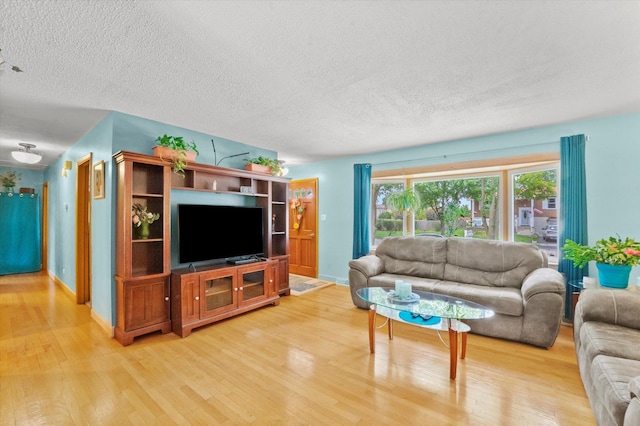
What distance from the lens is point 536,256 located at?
10.9ft

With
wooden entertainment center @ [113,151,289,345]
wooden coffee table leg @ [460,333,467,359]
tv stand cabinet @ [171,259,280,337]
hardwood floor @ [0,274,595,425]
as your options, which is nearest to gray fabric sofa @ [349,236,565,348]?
hardwood floor @ [0,274,595,425]

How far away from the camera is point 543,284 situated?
2.74 metres

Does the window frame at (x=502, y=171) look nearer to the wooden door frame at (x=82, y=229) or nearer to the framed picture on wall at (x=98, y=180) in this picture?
the framed picture on wall at (x=98, y=180)

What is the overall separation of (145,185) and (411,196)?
378 centimetres

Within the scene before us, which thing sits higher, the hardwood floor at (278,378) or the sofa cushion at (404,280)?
the sofa cushion at (404,280)

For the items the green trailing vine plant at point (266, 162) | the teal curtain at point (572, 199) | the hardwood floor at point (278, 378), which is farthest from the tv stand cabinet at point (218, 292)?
the teal curtain at point (572, 199)

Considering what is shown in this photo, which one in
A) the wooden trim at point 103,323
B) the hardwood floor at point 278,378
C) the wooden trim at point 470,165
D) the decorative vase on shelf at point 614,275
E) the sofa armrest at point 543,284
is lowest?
the hardwood floor at point 278,378

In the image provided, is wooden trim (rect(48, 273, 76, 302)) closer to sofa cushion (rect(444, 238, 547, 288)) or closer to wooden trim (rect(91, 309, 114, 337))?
wooden trim (rect(91, 309, 114, 337))

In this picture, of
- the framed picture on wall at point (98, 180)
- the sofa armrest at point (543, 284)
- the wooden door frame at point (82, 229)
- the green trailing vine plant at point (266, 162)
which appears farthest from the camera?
the green trailing vine plant at point (266, 162)

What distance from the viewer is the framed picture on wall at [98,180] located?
10.4ft

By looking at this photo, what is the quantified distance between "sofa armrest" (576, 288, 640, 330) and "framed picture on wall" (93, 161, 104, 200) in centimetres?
471

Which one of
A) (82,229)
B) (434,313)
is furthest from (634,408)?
(82,229)

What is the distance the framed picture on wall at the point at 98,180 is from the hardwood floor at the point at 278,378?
1528 millimetres

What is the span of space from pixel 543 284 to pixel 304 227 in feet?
13.5
